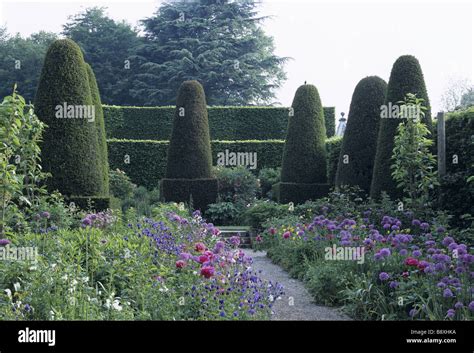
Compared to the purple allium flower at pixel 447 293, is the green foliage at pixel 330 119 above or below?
above

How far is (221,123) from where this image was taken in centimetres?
2488

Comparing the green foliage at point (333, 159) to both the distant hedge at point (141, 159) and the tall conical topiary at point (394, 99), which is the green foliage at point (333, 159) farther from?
the distant hedge at point (141, 159)

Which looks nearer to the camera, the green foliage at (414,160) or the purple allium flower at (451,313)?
the purple allium flower at (451,313)

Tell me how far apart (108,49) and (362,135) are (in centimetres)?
1812

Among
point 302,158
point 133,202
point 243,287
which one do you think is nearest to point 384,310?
point 243,287

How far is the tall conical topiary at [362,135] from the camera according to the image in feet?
48.3

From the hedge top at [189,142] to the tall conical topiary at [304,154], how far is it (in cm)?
225

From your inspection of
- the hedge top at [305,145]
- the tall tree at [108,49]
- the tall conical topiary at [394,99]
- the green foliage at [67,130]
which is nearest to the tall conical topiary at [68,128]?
the green foliage at [67,130]

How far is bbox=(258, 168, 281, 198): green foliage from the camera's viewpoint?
2000 cm

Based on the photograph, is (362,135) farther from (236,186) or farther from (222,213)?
(236,186)

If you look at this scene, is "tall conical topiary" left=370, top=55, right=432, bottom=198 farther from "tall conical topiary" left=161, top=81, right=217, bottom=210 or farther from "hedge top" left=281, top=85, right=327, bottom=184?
"tall conical topiary" left=161, top=81, right=217, bottom=210

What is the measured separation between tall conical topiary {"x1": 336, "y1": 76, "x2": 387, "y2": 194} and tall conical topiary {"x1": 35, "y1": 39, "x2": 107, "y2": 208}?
232 inches

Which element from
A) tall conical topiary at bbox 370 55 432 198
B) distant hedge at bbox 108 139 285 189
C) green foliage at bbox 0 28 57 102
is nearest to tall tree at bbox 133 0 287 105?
green foliage at bbox 0 28 57 102

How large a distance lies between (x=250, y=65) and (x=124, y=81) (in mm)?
5918
